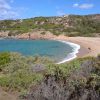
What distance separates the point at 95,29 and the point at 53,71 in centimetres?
11444

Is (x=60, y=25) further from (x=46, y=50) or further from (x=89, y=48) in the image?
(x=89, y=48)

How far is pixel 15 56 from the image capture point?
20156 millimetres

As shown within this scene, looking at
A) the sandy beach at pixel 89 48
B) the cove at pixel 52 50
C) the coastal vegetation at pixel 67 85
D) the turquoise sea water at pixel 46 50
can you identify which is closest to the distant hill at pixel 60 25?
the sandy beach at pixel 89 48

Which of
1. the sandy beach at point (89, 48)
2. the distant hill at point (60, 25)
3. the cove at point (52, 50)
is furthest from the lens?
the distant hill at point (60, 25)

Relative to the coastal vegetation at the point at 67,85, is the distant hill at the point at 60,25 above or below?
below

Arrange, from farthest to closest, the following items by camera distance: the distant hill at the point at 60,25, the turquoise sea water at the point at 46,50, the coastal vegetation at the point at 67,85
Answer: the distant hill at the point at 60,25 → the turquoise sea water at the point at 46,50 → the coastal vegetation at the point at 67,85

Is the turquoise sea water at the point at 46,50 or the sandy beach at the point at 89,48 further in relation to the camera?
the turquoise sea water at the point at 46,50

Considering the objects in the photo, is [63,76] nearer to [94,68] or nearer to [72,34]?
[94,68]

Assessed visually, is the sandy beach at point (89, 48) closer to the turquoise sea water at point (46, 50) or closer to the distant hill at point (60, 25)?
the turquoise sea water at point (46, 50)

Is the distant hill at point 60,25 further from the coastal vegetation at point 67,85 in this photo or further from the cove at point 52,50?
the coastal vegetation at point 67,85

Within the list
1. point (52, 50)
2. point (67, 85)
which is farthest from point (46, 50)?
point (67, 85)

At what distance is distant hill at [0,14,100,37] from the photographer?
395ft

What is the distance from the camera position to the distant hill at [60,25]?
395 ft

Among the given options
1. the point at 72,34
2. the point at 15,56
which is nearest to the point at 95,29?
the point at 72,34
